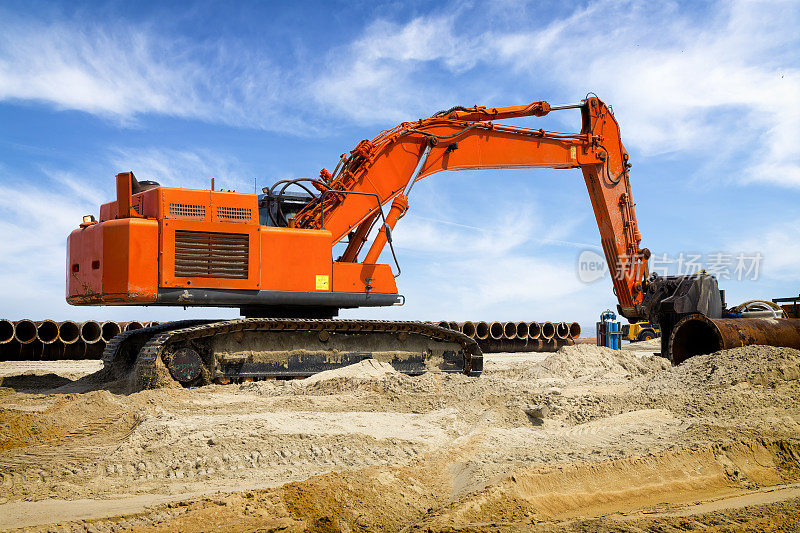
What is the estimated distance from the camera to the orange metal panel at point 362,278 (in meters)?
9.41

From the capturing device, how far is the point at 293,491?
158 inches

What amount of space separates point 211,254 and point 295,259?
114 centimetres

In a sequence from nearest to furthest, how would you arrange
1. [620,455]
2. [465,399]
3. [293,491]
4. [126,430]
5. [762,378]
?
[293,491] → [620,455] → [126,430] → [465,399] → [762,378]

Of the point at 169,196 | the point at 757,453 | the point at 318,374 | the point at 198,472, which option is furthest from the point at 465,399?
the point at 169,196

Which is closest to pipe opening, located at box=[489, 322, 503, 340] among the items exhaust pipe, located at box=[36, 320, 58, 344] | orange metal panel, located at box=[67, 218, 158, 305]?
exhaust pipe, located at box=[36, 320, 58, 344]

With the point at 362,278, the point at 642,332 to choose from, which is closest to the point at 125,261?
the point at 362,278

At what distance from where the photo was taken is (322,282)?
925cm

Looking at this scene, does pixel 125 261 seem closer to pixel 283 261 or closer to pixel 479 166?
pixel 283 261

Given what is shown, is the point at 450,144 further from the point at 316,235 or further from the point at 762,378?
the point at 762,378

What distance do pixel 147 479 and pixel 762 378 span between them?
23.8ft

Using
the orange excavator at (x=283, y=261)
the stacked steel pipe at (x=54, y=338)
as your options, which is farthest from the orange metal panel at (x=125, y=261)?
the stacked steel pipe at (x=54, y=338)

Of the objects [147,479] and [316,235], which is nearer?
[147,479]

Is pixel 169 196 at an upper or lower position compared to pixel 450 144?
lower

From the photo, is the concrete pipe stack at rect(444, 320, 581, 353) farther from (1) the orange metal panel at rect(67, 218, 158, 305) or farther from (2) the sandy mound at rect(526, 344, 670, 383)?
(1) the orange metal panel at rect(67, 218, 158, 305)
